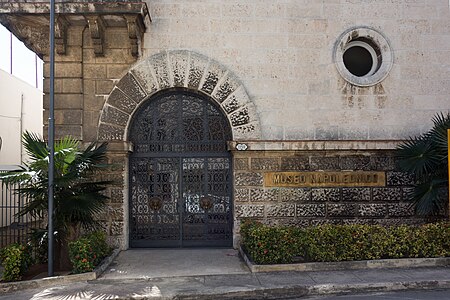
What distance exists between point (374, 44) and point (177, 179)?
5926mm

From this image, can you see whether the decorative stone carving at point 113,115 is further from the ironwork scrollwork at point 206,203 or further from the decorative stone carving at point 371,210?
the decorative stone carving at point 371,210

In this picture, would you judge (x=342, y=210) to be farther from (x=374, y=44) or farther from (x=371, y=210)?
(x=374, y=44)

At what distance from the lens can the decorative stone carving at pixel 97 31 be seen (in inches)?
405

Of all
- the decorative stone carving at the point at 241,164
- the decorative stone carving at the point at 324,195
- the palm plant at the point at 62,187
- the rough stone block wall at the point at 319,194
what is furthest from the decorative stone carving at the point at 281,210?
the palm plant at the point at 62,187

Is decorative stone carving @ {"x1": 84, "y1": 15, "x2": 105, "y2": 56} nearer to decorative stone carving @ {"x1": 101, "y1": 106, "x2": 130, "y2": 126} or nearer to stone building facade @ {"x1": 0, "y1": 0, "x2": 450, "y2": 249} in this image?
stone building facade @ {"x1": 0, "y1": 0, "x2": 450, "y2": 249}

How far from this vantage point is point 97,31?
10.5 m

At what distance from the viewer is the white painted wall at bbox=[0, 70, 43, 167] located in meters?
17.0

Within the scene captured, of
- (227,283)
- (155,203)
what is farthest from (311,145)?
(227,283)

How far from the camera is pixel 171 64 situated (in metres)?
11.0

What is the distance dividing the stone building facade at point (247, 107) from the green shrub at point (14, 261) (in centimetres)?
250

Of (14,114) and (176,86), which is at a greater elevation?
(14,114)

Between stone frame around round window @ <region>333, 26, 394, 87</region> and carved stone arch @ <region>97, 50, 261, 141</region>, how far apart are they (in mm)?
2423

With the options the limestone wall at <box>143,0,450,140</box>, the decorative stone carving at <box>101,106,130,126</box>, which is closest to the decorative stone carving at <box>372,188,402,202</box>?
the limestone wall at <box>143,0,450,140</box>

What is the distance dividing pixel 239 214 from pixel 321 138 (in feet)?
8.89
